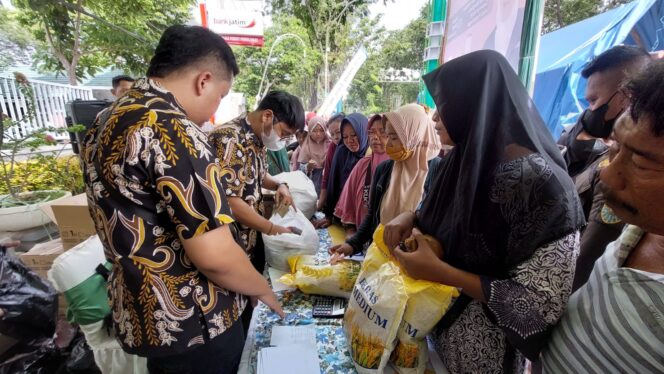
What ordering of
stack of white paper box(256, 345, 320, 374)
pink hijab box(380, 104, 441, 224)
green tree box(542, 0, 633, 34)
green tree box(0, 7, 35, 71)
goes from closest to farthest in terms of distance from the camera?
1. stack of white paper box(256, 345, 320, 374)
2. pink hijab box(380, 104, 441, 224)
3. green tree box(542, 0, 633, 34)
4. green tree box(0, 7, 35, 71)

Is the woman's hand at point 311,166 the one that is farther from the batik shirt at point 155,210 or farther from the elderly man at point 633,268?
the elderly man at point 633,268

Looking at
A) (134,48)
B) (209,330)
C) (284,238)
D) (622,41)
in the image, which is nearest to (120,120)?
(209,330)

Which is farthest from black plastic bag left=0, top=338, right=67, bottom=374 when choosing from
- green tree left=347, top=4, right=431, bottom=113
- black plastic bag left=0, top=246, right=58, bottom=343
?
green tree left=347, top=4, right=431, bottom=113

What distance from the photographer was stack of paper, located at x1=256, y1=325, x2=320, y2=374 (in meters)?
1.04

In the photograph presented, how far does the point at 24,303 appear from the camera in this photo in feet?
5.77

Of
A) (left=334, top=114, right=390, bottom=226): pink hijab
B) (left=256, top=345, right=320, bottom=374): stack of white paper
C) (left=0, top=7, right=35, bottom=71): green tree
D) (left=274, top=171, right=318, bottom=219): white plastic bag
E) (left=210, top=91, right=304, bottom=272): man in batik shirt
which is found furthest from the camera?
(left=0, top=7, right=35, bottom=71): green tree

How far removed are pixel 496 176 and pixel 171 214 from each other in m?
0.88

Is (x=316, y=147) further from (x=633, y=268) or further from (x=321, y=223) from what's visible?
(x=633, y=268)

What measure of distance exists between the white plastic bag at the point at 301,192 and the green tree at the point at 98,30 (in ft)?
11.3

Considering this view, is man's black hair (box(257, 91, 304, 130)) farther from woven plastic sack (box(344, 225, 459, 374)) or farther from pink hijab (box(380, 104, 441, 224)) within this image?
woven plastic sack (box(344, 225, 459, 374))

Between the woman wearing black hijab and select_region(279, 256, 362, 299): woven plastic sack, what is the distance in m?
0.49

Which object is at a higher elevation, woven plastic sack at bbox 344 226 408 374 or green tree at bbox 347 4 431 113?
green tree at bbox 347 4 431 113

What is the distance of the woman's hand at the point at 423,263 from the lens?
2.87ft

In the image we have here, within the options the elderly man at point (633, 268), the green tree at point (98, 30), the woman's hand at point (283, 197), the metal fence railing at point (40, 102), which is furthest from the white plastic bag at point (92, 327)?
the metal fence railing at point (40, 102)
